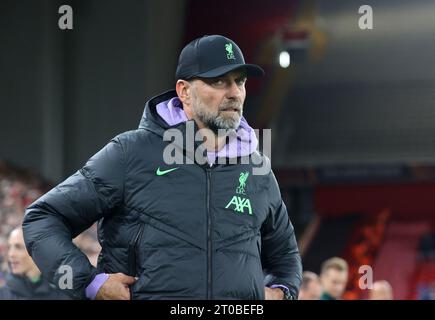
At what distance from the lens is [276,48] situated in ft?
38.8

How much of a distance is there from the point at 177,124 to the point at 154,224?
0.95 feet

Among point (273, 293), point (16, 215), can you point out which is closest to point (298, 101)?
point (16, 215)

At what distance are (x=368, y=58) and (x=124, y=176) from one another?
11.7 m

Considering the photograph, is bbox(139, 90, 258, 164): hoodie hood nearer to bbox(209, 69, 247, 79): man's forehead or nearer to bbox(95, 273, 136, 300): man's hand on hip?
bbox(209, 69, 247, 79): man's forehead

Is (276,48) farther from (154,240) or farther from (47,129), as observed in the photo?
(154,240)

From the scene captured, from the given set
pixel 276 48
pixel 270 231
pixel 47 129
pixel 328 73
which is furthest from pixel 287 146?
pixel 270 231

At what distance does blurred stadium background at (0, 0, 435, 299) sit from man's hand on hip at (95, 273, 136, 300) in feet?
18.5

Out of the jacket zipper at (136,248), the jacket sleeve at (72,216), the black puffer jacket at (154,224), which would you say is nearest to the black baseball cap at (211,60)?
the black puffer jacket at (154,224)

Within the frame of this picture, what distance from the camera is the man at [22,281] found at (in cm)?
498

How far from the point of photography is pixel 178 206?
2469mm

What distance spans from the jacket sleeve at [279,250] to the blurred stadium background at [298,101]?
547 centimetres

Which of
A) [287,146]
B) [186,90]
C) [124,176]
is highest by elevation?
[186,90]

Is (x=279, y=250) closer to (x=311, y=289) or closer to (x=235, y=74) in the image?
(x=235, y=74)
